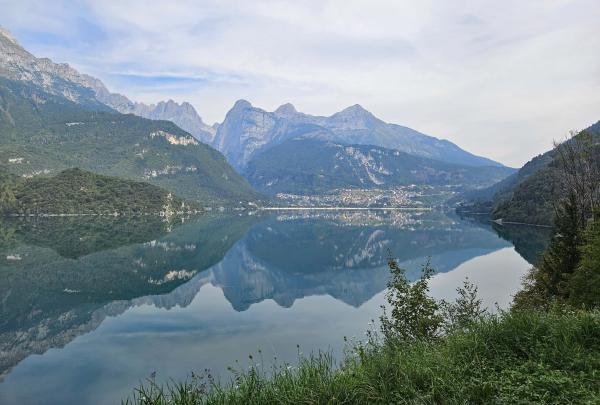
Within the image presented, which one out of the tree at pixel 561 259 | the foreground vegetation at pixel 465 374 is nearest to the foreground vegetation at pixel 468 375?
the foreground vegetation at pixel 465 374

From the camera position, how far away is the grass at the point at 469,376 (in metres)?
8.52

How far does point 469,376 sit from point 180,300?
49677 mm

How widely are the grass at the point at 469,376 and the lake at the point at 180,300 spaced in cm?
535

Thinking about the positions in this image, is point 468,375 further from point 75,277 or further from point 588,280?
point 75,277

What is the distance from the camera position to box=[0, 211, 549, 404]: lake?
98.9 feet

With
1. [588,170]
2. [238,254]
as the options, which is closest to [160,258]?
[238,254]

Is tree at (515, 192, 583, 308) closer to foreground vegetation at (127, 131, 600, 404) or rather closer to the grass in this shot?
foreground vegetation at (127, 131, 600, 404)

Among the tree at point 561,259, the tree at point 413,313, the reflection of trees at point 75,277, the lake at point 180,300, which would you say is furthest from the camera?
the reflection of trees at point 75,277

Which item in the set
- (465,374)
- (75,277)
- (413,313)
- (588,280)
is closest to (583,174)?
(588,280)

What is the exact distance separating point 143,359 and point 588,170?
164 feet

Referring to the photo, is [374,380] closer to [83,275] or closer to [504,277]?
[504,277]

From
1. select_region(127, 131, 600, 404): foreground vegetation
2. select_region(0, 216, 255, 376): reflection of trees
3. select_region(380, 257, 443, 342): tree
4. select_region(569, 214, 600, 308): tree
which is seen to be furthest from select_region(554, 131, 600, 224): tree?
select_region(0, 216, 255, 376): reflection of trees

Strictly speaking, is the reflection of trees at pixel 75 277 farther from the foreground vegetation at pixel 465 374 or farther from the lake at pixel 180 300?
the foreground vegetation at pixel 465 374

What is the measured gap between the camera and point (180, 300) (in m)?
54.7
